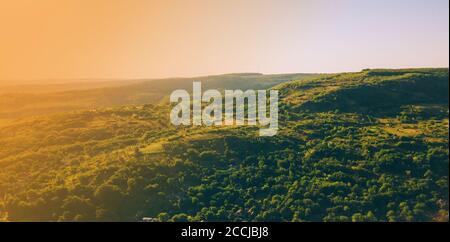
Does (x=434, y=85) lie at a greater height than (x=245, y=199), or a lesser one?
greater

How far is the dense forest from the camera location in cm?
5950

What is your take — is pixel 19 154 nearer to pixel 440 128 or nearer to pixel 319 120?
pixel 319 120

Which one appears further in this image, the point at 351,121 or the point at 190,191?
the point at 351,121

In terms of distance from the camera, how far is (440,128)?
81.3 metres

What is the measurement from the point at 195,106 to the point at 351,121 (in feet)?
171

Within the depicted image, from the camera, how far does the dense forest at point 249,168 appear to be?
195 ft

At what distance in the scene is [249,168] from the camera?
237ft
